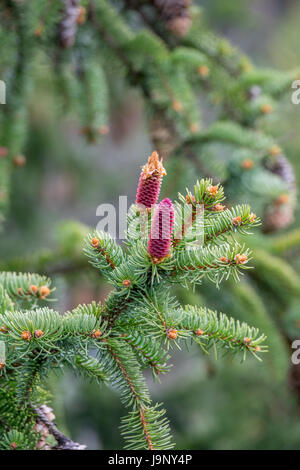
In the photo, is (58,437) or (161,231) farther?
(58,437)

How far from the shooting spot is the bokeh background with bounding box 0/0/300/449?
2066 mm

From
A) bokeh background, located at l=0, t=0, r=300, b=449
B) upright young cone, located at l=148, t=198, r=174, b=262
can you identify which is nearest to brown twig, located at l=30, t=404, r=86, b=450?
upright young cone, located at l=148, t=198, r=174, b=262

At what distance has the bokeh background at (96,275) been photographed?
2.07 meters

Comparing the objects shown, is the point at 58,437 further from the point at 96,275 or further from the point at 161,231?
the point at 96,275

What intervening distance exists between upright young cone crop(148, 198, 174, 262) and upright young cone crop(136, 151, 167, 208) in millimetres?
56

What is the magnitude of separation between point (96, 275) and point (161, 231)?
1.12 m

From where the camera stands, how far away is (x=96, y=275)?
193cm

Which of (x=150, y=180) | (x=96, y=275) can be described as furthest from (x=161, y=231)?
(x=96, y=275)

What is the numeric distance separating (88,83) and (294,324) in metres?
1.24

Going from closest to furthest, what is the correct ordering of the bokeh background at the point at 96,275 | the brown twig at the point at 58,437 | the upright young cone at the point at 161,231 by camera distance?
the upright young cone at the point at 161,231, the brown twig at the point at 58,437, the bokeh background at the point at 96,275

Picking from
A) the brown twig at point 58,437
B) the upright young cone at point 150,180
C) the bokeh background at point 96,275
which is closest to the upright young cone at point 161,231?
the upright young cone at point 150,180

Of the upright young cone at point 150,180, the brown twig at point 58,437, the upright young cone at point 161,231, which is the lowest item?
the brown twig at point 58,437

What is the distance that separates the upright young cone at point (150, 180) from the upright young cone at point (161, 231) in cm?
6

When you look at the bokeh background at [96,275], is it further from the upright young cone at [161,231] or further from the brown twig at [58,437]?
the upright young cone at [161,231]
